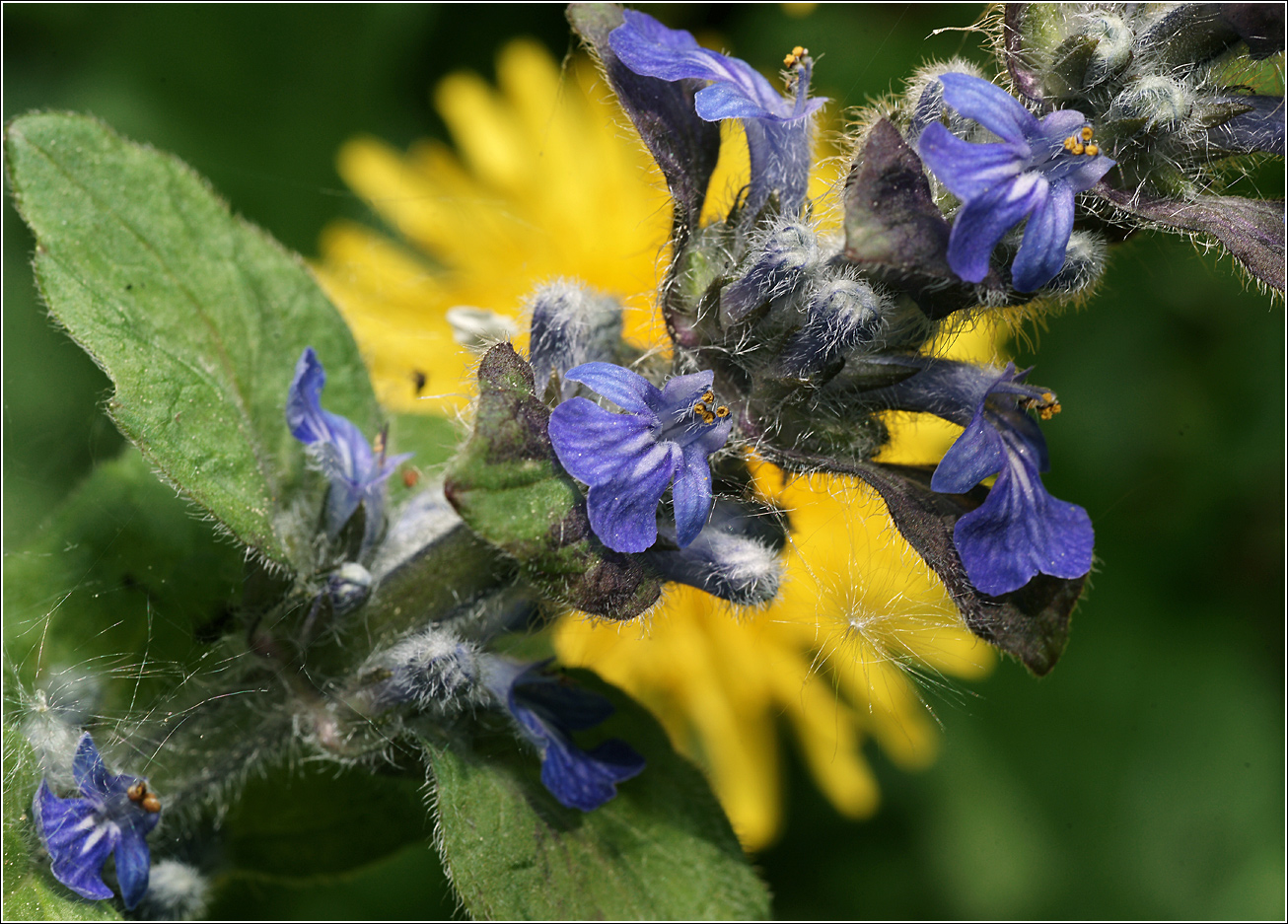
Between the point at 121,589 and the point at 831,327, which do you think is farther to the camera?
the point at 121,589

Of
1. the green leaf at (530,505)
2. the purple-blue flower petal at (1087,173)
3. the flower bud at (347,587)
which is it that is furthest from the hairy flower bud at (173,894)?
the purple-blue flower petal at (1087,173)

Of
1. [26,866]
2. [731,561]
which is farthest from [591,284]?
[26,866]

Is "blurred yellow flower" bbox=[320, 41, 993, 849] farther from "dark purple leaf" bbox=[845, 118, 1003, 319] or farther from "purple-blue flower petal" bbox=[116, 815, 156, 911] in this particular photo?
"dark purple leaf" bbox=[845, 118, 1003, 319]

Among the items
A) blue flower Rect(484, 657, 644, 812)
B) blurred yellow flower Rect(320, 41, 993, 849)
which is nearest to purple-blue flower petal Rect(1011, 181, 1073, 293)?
blue flower Rect(484, 657, 644, 812)

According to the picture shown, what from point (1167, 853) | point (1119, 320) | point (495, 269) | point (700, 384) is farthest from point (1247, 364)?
point (700, 384)

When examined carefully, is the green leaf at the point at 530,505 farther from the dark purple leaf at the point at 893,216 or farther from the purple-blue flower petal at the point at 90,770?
the purple-blue flower petal at the point at 90,770

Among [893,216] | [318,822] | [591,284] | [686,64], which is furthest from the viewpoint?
[591,284]

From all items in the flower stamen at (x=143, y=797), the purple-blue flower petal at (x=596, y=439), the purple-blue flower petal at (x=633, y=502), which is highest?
the purple-blue flower petal at (x=596, y=439)

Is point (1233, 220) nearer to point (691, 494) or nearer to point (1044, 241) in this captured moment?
point (1044, 241)
